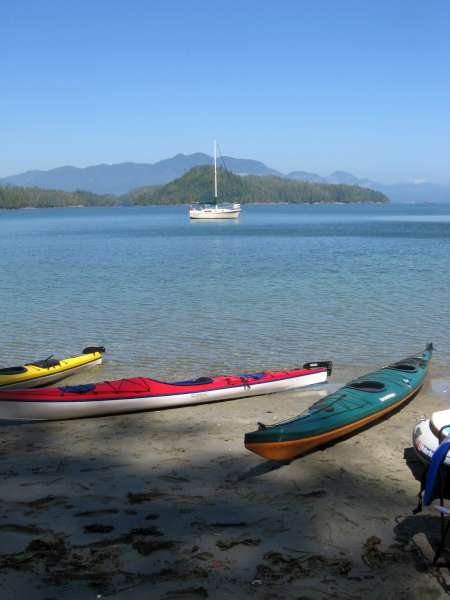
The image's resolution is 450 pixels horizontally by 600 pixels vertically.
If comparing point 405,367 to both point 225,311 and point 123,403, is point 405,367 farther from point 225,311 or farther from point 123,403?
point 225,311

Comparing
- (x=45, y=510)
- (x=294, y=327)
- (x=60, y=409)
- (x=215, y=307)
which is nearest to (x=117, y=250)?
(x=215, y=307)

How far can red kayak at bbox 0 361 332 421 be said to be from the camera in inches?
383

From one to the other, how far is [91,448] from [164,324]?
10.0 meters

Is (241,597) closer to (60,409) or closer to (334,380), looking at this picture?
(60,409)

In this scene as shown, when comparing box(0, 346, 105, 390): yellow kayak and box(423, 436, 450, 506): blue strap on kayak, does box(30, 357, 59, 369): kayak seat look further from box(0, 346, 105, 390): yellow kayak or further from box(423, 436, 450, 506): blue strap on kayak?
box(423, 436, 450, 506): blue strap on kayak

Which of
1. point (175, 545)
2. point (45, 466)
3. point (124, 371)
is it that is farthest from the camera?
point (124, 371)

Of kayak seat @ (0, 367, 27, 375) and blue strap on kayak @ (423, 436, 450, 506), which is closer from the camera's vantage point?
blue strap on kayak @ (423, 436, 450, 506)

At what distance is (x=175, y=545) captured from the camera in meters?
5.78

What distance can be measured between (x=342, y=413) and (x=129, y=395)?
3.53m

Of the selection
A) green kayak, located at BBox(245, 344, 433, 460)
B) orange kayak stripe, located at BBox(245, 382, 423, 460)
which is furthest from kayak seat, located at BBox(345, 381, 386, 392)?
orange kayak stripe, located at BBox(245, 382, 423, 460)

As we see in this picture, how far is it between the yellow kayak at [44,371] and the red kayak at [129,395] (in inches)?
67.4

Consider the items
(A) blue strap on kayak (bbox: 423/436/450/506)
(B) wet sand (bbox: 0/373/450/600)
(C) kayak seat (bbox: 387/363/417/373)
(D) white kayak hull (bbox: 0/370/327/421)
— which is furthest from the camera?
(C) kayak seat (bbox: 387/363/417/373)

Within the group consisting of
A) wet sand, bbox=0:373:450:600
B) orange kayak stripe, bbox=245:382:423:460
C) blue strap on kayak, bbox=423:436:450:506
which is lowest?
wet sand, bbox=0:373:450:600

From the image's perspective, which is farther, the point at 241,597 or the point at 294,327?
the point at 294,327
